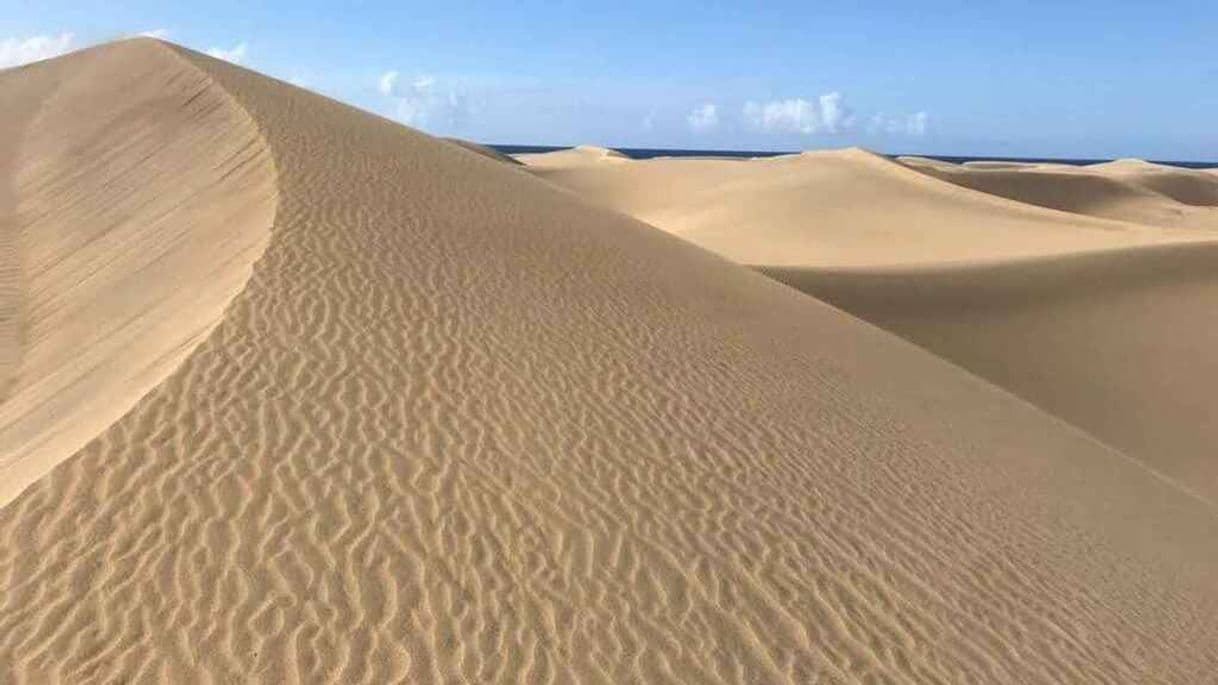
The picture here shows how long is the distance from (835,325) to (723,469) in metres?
7.15

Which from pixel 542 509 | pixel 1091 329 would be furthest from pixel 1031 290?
pixel 542 509

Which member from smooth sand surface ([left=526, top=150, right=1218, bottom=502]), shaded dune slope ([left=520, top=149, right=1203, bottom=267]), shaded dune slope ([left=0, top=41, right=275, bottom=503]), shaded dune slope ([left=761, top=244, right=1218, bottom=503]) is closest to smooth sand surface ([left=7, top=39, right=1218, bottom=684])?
shaded dune slope ([left=0, top=41, right=275, bottom=503])

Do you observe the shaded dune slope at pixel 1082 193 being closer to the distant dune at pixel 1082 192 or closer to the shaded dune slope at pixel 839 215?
the distant dune at pixel 1082 192

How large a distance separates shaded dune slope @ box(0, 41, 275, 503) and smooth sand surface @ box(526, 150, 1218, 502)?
36.8ft

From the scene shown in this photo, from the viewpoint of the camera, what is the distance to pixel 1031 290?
71.8ft

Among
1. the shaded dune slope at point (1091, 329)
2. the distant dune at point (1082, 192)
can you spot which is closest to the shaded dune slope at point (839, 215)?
the shaded dune slope at point (1091, 329)

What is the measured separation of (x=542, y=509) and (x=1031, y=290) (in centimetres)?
1783

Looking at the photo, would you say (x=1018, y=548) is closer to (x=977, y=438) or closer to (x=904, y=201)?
(x=977, y=438)

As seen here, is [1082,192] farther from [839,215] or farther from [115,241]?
[115,241]

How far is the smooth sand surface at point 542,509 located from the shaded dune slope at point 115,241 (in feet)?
0.78

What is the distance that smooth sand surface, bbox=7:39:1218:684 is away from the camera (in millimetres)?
5469

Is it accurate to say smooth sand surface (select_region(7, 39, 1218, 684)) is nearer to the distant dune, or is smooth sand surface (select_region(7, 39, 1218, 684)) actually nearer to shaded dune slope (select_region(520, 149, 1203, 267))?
shaded dune slope (select_region(520, 149, 1203, 267))

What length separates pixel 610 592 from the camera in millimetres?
6027

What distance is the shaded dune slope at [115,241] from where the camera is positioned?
8.45 m
